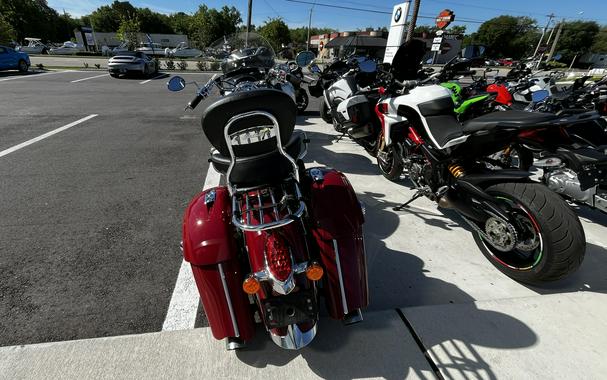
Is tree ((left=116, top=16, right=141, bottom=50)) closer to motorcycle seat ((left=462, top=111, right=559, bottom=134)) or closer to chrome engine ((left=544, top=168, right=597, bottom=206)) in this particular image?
motorcycle seat ((left=462, top=111, right=559, bottom=134))

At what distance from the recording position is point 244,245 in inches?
65.5

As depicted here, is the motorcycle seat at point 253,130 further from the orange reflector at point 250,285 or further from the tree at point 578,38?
the tree at point 578,38

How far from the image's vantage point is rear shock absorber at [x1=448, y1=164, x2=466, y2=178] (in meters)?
2.55

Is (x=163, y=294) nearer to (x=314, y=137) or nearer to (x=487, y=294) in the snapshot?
(x=487, y=294)

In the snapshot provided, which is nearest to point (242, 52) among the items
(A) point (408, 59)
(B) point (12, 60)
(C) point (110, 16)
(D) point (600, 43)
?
(A) point (408, 59)

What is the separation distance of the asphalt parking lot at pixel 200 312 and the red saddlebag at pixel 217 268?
0.92 ft

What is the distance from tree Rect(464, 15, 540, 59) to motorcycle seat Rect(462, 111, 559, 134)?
2767 inches

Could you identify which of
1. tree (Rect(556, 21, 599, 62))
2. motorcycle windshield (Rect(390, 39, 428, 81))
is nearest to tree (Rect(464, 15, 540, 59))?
tree (Rect(556, 21, 599, 62))

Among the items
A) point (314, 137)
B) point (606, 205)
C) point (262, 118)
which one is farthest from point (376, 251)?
point (314, 137)

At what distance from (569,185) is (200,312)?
3549 millimetres

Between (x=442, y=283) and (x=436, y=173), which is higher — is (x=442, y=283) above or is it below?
below

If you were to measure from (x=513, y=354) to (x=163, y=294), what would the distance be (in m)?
2.30

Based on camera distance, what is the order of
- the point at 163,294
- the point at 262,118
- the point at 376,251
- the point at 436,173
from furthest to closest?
1. the point at 436,173
2. the point at 376,251
3. the point at 163,294
4. the point at 262,118

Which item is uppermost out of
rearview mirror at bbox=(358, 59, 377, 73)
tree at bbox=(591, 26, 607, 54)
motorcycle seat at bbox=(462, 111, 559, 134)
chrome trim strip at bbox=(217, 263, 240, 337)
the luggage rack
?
tree at bbox=(591, 26, 607, 54)
